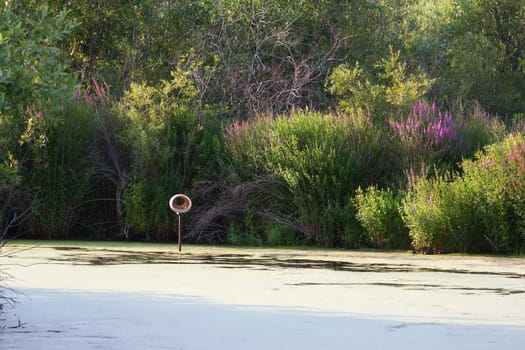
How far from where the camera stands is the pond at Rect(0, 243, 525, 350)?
759cm

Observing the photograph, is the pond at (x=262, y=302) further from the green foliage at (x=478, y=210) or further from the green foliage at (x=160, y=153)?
the green foliage at (x=160, y=153)

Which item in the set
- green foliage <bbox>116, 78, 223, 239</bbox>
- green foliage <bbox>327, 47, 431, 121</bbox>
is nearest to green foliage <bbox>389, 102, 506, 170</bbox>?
green foliage <bbox>327, 47, 431, 121</bbox>

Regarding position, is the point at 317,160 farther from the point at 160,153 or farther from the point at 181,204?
the point at 160,153

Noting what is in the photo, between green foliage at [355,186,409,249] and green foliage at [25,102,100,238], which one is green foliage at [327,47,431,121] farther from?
green foliage at [25,102,100,238]

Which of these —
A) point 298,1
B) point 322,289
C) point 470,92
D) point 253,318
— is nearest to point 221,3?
point 298,1

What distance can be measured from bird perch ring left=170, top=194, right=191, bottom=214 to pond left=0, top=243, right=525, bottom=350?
1474 mm

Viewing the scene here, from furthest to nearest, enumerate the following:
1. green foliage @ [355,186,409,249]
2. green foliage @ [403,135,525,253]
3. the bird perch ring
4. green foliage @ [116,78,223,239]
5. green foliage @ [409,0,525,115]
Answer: green foliage @ [409,0,525,115], green foliage @ [116,78,223,239], the bird perch ring, green foliage @ [355,186,409,249], green foliage @ [403,135,525,253]

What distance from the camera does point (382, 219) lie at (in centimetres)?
1544

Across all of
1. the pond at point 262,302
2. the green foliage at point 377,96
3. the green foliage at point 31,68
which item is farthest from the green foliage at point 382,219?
the green foliage at point 31,68

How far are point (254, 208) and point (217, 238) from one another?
779mm

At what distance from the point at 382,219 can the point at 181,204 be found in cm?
310

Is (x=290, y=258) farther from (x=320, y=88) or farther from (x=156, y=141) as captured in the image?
(x=320, y=88)

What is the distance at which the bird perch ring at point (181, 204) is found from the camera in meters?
15.7

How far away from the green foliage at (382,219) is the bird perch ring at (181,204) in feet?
7.96
